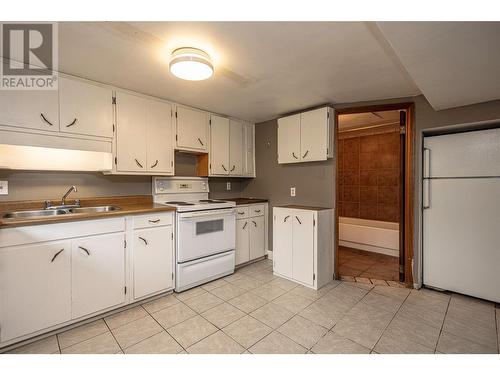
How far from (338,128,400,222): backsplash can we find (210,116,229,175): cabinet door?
2264 mm

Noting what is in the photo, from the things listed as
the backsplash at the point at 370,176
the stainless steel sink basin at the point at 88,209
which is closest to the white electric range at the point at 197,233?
the stainless steel sink basin at the point at 88,209

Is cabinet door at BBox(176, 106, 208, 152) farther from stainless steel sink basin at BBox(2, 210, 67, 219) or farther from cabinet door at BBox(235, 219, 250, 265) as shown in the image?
stainless steel sink basin at BBox(2, 210, 67, 219)

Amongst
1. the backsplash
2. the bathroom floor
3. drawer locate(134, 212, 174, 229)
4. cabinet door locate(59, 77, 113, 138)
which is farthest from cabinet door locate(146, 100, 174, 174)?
the backsplash

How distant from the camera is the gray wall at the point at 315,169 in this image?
2.30 meters

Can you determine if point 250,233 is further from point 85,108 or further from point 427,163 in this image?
point 85,108

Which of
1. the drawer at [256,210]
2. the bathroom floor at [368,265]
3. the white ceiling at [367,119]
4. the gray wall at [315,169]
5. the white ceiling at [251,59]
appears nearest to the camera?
the white ceiling at [251,59]

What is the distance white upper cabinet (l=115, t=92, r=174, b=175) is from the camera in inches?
93.6

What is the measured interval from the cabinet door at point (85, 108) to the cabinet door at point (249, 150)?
6.28 feet

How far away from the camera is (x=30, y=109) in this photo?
1.88 meters

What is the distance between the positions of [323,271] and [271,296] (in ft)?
2.30

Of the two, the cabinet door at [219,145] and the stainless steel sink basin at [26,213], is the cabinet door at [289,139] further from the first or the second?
the stainless steel sink basin at [26,213]

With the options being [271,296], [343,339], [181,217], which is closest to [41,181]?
[181,217]

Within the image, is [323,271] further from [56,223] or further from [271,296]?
[56,223]

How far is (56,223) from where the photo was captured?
1.73m
